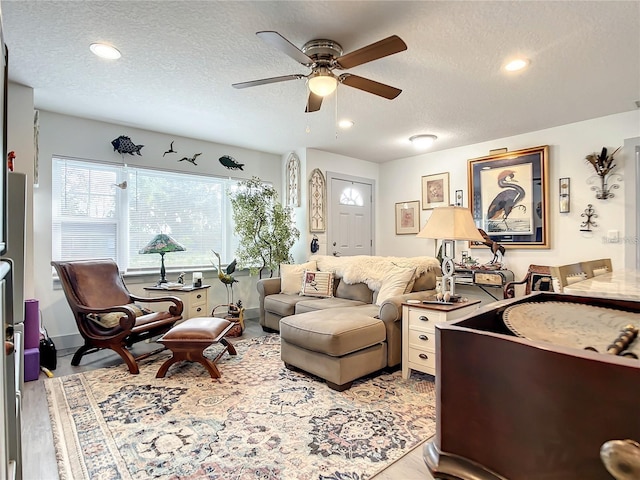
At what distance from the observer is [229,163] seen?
16.1 ft

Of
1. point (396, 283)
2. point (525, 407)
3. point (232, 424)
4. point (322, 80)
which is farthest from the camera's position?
point (396, 283)

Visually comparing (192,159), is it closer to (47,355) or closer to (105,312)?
(105,312)

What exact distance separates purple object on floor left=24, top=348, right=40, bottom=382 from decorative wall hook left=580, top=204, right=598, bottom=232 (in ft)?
17.8

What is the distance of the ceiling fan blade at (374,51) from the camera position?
1.95m

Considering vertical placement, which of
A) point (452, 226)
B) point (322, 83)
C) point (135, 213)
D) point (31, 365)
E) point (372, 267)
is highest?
point (322, 83)

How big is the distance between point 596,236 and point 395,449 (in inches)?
137

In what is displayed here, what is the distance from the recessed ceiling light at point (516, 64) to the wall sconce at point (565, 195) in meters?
1.95

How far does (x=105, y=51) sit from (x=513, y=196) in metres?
4.48

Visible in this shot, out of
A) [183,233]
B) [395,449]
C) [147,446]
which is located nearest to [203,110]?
[183,233]

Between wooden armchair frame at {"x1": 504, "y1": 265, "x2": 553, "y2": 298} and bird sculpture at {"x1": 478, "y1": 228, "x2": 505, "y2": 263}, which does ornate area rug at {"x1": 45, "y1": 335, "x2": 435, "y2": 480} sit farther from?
bird sculpture at {"x1": 478, "y1": 228, "x2": 505, "y2": 263}

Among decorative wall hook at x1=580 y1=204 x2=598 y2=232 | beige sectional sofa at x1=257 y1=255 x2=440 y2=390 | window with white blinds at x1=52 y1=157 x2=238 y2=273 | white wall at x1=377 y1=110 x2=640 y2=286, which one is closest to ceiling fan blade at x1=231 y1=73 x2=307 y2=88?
beige sectional sofa at x1=257 y1=255 x2=440 y2=390

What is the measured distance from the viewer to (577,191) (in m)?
3.95

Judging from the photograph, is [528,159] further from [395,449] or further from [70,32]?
[70,32]

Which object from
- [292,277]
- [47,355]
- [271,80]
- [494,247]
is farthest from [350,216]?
[47,355]
